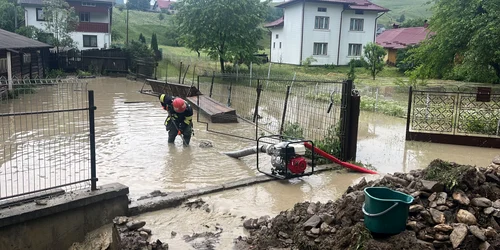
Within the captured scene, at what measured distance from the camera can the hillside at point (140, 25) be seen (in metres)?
55.1

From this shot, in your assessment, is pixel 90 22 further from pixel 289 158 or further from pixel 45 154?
pixel 289 158

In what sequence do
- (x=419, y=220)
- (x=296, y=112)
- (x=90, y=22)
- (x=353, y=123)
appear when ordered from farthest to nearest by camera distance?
(x=90, y=22), (x=296, y=112), (x=353, y=123), (x=419, y=220)

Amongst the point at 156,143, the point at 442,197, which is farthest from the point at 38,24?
the point at 442,197

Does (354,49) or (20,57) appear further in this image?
(354,49)

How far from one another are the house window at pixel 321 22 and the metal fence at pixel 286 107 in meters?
19.0

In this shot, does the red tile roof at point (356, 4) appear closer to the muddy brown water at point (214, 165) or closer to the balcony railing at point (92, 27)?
the balcony railing at point (92, 27)

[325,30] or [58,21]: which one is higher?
[325,30]

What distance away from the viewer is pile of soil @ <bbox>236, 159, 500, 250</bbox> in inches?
167

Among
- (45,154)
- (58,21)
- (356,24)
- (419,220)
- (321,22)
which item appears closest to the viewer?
(419,220)

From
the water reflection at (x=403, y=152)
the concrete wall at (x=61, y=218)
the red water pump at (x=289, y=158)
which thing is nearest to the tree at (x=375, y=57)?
the water reflection at (x=403, y=152)

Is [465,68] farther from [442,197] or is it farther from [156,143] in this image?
[442,197]

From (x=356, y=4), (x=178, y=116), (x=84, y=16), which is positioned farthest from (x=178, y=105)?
(x=84, y=16)

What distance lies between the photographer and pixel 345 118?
9.25m

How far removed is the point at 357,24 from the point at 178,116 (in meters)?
31.9
